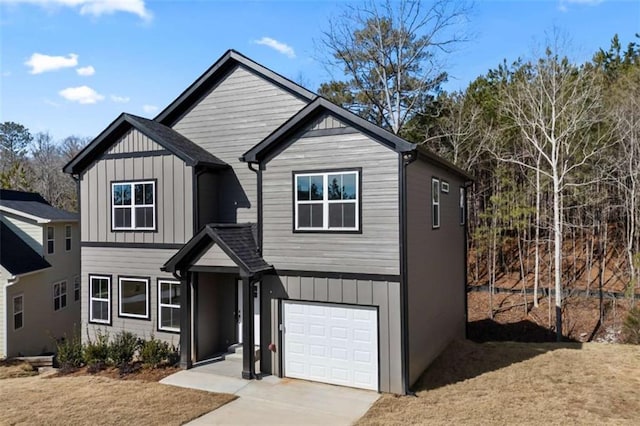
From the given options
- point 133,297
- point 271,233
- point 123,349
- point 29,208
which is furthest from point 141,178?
point 29,208

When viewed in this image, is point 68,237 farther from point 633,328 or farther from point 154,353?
A: point 633,328

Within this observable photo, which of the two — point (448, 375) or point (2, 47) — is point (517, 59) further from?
point (2, 47)

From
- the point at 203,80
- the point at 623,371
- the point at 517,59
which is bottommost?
the point at 623,371

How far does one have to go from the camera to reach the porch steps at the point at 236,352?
11.3 meters

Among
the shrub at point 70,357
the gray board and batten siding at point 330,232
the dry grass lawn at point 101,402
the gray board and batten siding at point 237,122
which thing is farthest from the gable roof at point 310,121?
the shrub at point 70,357

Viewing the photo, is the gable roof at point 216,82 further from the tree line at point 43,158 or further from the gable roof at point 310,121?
the tree line at point 43,158

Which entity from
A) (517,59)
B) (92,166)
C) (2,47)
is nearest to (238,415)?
(92,166)

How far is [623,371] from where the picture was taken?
34.6ft

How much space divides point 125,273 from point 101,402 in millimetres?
4241

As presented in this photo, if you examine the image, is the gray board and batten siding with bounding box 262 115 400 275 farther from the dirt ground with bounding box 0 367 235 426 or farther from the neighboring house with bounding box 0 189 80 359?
the neighboring house with bounding box 0 189 80 359

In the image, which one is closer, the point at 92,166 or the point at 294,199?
the point at 294,199

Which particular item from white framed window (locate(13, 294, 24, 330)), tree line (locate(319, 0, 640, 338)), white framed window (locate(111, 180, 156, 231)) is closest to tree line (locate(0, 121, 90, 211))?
white framed window (locate(13, 294, 24, 330))

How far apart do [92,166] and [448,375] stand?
1094 cm

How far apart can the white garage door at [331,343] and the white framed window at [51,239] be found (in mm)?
13539
